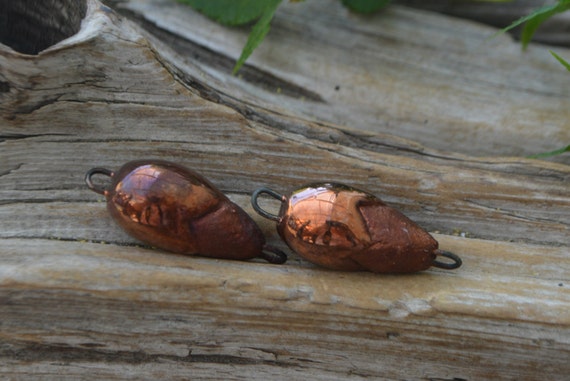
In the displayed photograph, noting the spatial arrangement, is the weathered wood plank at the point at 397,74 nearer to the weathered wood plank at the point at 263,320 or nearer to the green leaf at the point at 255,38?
the green leaf at the point at 255,38

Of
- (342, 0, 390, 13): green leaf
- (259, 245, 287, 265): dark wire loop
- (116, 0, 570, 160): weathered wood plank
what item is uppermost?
(342, 0, 390, 13): green leaf

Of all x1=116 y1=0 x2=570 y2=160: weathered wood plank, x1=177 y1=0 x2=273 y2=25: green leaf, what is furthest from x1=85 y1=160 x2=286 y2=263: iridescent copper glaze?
x1=177 y1=0 x2=273 y2=25: green leaf

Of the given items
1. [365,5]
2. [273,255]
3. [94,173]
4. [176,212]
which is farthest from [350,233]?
[365,5]

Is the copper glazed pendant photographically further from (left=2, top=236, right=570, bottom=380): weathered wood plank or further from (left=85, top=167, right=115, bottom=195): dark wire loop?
(left=85, top=167, right=115, bottom=195): dark wire loop

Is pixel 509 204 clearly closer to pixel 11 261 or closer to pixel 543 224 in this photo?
pixel 543 224

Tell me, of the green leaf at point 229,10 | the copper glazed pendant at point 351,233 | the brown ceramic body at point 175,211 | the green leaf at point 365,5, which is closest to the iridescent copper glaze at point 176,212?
the brown ceramic body at point 175,211

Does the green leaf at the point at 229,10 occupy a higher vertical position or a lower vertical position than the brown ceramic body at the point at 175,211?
higher

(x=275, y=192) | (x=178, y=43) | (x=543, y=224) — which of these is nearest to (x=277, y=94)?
(x=178, y=43)
